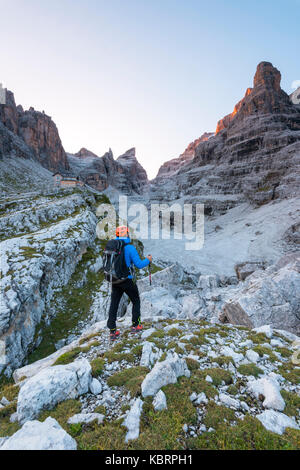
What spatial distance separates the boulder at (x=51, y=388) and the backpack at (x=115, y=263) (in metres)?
2.89

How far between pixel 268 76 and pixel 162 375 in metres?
212

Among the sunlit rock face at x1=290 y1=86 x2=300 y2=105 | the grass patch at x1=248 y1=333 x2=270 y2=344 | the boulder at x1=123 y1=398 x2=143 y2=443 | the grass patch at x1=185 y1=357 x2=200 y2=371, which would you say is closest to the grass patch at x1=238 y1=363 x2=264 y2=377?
the grass patch at x1=185 y1=357 x2=200 y2=371

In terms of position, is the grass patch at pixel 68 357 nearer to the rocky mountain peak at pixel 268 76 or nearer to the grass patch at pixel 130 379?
the grass patch at pixel 130 379

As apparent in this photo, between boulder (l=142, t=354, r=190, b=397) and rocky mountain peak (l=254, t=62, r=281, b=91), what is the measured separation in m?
201

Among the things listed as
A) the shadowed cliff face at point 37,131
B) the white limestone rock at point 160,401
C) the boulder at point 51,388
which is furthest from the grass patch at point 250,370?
the shadowed cliff face at point 37,131

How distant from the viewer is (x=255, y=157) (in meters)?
117

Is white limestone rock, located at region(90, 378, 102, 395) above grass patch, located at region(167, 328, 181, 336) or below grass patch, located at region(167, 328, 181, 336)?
above

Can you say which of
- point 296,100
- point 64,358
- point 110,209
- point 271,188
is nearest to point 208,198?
point 271,188

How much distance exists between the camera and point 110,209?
1585 inches

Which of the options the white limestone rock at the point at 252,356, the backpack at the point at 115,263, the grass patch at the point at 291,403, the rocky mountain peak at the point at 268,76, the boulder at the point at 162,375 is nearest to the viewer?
the grass patch at the point at 291,403

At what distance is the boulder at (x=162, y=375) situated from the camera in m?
4.43

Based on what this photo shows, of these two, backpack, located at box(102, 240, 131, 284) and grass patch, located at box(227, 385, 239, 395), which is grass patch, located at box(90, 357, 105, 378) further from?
grass patch, located at box(227, 385, 239, 395)

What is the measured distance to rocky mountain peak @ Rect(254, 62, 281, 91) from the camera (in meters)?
142

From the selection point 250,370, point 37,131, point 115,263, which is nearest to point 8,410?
point 115,263
